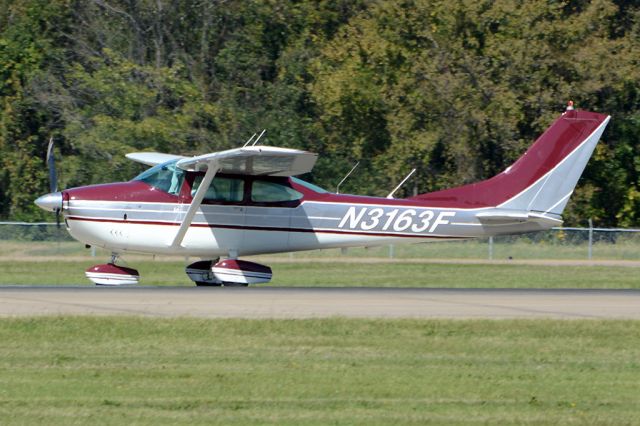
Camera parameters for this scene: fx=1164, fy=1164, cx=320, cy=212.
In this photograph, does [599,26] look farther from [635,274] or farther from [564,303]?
[564,303]

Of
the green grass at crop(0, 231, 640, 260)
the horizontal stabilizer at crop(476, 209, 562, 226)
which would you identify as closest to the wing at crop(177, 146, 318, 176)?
the horizontal stabilizer at crop(476, 209, 562, 226)

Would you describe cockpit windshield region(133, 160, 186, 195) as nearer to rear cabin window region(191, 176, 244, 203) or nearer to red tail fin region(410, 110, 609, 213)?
rear cabin window region(191, 176, 244, 203)

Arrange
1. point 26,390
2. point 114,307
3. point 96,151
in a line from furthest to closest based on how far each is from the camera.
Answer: point 96,151, point 114,307, point 26,390

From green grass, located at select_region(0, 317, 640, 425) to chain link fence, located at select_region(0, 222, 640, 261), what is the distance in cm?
1839

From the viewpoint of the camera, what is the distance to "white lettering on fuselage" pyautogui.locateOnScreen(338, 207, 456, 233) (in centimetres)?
2139

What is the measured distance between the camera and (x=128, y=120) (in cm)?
3881

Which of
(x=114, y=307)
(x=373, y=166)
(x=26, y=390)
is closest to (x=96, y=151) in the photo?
(x=373, y=166)

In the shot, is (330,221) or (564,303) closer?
(564,303)

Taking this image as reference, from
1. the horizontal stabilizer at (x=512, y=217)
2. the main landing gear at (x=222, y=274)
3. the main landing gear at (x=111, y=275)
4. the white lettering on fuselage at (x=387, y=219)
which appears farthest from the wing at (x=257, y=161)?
the horizontal stabilizer at (x=512, y=217)

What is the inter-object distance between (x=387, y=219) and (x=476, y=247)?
43.7 ft

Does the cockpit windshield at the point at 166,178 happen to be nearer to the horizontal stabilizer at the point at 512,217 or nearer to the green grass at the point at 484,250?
the horizontal stabilizer at the point at 512,217

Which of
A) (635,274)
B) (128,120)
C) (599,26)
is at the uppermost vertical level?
(599,26)

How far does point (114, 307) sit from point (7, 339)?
292cm

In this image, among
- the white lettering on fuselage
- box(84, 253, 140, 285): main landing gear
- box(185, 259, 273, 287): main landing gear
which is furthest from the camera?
the white lettering on fuselage
